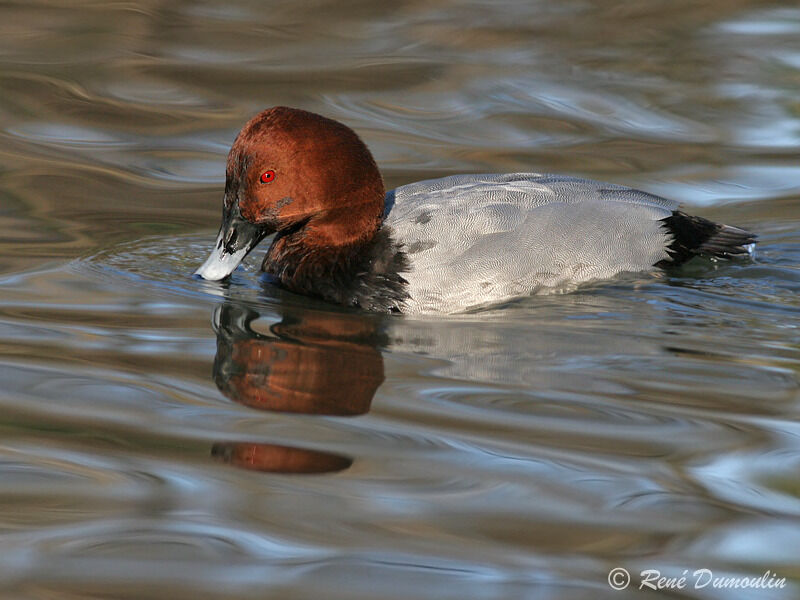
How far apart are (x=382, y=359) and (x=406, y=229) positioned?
1.01 meters

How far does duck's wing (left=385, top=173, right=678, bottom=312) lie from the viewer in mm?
5477

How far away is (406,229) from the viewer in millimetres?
5605

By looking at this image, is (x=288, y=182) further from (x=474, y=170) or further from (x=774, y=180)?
(x=774, y=180)

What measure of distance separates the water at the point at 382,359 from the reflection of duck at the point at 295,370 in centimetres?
2

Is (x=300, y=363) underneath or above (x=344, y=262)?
underneath

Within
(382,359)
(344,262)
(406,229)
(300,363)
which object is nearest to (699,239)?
(406,229)

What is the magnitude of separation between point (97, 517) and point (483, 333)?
6.98 feet

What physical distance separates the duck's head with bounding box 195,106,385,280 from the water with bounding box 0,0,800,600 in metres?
0.30

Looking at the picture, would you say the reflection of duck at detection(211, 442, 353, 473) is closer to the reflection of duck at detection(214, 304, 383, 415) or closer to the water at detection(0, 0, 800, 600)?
the water at detection(0, 0, 800, 600)

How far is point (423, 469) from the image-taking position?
3.63 metres

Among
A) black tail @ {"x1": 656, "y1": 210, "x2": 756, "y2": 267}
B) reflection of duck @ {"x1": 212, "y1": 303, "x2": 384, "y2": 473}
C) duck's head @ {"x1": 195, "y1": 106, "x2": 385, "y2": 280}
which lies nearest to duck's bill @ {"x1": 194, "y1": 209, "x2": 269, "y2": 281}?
duck's head @ {"x1": 195, "y1": 106, "x2": 385, "y2": 280}

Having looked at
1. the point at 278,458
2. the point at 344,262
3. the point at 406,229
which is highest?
the point at 406,229

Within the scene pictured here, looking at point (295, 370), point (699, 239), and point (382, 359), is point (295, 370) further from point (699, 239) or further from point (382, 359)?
point (699, 239)

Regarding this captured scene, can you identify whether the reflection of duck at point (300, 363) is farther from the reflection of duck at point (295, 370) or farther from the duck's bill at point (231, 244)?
the duck's bill at point (231, 244)
